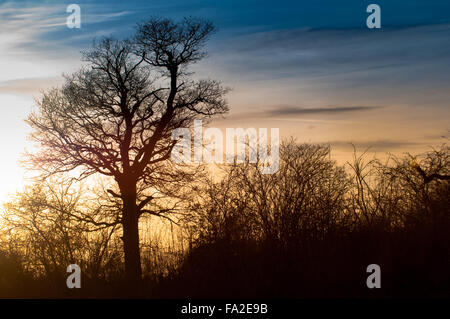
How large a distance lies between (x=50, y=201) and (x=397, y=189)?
1752cm

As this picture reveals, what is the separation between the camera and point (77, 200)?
25.6 m

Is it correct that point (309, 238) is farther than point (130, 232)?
No

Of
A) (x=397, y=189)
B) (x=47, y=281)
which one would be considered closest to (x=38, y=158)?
(x=47, y=281)

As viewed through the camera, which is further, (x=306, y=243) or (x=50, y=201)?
(x=50, y=201)

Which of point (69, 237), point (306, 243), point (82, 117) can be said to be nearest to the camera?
point (306, 243)

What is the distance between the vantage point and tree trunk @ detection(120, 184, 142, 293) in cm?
2219

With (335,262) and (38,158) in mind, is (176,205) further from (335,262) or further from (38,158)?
(335,262)

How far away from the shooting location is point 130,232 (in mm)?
23266

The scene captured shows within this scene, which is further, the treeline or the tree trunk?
the tree trunk

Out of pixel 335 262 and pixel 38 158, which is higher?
pixel 38 158

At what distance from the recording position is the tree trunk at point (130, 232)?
2219cm

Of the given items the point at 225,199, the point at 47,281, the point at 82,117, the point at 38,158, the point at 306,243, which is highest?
the point at 82,117

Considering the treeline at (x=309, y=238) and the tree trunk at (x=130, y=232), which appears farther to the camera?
the tree trunk at (x=130, y=232)
